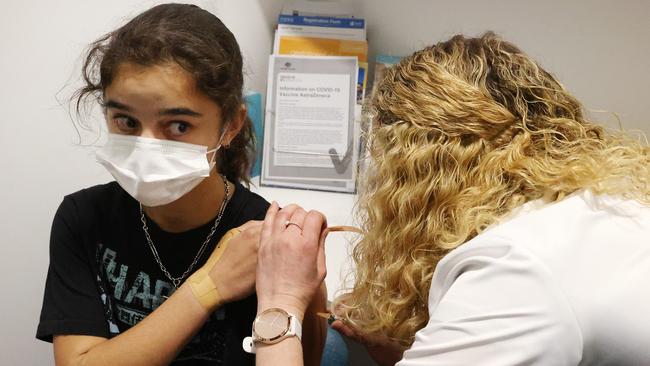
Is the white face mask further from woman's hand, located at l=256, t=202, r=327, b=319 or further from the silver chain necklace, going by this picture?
woman's hand, located at l=256, t=202, r=327, b=319

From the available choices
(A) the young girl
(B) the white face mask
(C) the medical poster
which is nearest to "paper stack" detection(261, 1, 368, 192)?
(C) the medical poster

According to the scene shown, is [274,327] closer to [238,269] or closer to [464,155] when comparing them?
[238,269]

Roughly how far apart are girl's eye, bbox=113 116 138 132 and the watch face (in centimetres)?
43

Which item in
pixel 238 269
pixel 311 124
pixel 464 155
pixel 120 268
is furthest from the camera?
pixel 311 124

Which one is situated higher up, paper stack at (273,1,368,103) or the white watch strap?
paper stack at (273,1,368,103)

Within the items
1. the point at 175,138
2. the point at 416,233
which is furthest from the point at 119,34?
the point at 416,233

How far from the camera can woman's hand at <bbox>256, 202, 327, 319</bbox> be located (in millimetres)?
812

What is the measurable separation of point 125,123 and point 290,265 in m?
0.42

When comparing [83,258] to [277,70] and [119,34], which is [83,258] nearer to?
[119,34]

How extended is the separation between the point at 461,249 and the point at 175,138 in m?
0.58

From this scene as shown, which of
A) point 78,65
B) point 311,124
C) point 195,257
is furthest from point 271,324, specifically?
point 311,124

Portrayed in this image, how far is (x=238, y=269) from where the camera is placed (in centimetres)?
89

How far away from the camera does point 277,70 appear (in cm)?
180

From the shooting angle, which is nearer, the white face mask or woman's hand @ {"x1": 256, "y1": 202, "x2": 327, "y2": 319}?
woman's hand @ {"x1": 256, "y1": 202, "x2": 327, "y2": 319}
